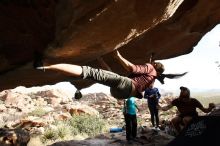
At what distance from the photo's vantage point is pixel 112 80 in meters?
7.64

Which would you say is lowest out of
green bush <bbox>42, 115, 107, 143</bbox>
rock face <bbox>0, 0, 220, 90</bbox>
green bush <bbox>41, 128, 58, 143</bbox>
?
green bush <bbox>41, 128, 58, 143</bbox>

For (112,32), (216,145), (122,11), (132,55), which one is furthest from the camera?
(132,55)

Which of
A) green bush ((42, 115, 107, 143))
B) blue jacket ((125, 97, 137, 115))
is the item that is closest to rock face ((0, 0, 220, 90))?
blue jacket ((125, 97, 137, 115))

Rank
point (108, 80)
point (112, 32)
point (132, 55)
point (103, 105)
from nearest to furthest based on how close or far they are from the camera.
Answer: point (108, 80) < point (112, 32) < point (132, 55) < point (103, 105)

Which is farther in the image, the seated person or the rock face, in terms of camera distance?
the seated person

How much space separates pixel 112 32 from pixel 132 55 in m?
4.78

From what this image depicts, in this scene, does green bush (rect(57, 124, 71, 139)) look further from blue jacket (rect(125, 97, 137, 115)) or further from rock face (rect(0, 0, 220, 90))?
rock face (rect(0, 0, 220, 90))

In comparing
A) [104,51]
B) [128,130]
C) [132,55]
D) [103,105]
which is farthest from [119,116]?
[104,51]

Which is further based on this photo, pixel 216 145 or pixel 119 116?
pixel 119 116

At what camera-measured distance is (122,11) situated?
8227 millimetres

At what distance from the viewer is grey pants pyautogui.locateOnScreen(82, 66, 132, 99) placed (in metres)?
7.34

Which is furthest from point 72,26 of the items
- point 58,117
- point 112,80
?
point 58,117

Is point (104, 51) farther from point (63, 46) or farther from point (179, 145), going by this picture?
point (179, 145)

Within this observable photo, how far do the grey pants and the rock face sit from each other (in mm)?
1239
